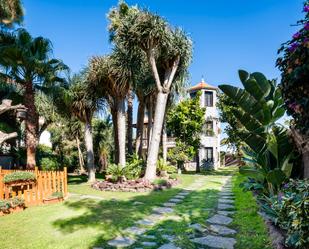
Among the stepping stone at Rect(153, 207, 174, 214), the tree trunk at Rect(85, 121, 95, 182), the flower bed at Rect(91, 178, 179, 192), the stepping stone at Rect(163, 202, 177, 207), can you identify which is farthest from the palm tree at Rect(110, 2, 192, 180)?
the stepping stone at Rect(153, 207, 174, 214)

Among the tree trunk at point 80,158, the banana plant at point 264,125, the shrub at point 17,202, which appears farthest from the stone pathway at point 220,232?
the tree trunk at point 80,158

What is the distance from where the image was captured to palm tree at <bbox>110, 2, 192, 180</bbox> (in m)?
13.9

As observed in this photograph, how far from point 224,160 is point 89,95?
27699 mm

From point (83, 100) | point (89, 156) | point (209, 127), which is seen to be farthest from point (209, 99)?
point (83, 100)

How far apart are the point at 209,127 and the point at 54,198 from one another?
25.2 meters

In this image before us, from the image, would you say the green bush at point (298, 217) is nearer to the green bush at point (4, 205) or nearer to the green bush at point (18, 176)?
the green bush at point (4, 205)

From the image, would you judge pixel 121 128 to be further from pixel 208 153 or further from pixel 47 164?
pixel 208 153

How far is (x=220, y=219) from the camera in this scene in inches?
301

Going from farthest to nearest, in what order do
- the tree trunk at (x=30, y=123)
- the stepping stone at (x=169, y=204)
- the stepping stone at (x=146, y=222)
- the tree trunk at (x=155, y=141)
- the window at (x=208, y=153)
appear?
1. the window at (x=208, y=153)
2. the tree trunk at (x=155, y=141)
3. the tree trunk at (x=30, y=123)
4. the stepping stone at (x=169, y=204)
5. the stepping stone at (x=146, y=222)

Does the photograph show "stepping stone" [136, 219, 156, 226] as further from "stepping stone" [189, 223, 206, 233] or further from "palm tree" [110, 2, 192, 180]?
"palm tree" [110, 2, 192, 180]

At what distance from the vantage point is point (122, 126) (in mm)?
15836

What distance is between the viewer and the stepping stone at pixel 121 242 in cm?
565

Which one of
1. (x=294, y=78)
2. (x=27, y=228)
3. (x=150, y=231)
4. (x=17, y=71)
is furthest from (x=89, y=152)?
(x=294, y=78)

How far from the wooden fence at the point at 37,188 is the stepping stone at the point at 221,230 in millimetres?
6260
